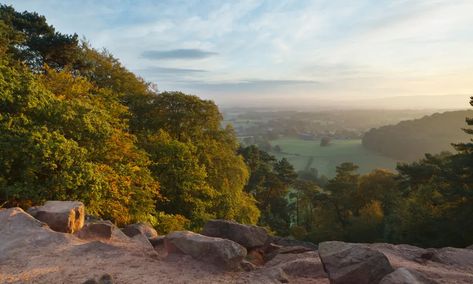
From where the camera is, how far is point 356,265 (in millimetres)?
9406

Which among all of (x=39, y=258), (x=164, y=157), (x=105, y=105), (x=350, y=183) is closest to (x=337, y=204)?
(x=350, y=183)

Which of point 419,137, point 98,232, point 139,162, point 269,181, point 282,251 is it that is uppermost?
point 139,162

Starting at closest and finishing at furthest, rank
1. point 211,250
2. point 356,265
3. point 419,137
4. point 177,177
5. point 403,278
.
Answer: point 403,278 < point 356,265 < point 211,250 < point 177,177 < point 419,137

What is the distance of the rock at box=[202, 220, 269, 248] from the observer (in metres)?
13.6

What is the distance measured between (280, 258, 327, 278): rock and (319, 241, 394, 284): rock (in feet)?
5.08

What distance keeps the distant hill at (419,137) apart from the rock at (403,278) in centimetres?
17339

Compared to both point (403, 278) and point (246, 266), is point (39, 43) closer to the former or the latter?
point (246, 266)

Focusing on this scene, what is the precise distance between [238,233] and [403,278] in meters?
6.68

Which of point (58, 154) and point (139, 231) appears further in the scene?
point (139, 231)

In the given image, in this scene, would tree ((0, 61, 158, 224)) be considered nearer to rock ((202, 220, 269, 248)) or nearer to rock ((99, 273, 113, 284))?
rock ((202, 220, 269, 248))

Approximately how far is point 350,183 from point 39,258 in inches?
2038

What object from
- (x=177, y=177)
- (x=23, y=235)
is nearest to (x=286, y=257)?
(x=23, y=235)

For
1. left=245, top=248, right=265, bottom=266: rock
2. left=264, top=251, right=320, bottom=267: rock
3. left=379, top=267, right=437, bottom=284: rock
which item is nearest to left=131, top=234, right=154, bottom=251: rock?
left=245, top=248, right=265, bottom=266: rock

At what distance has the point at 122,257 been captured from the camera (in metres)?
11.2
